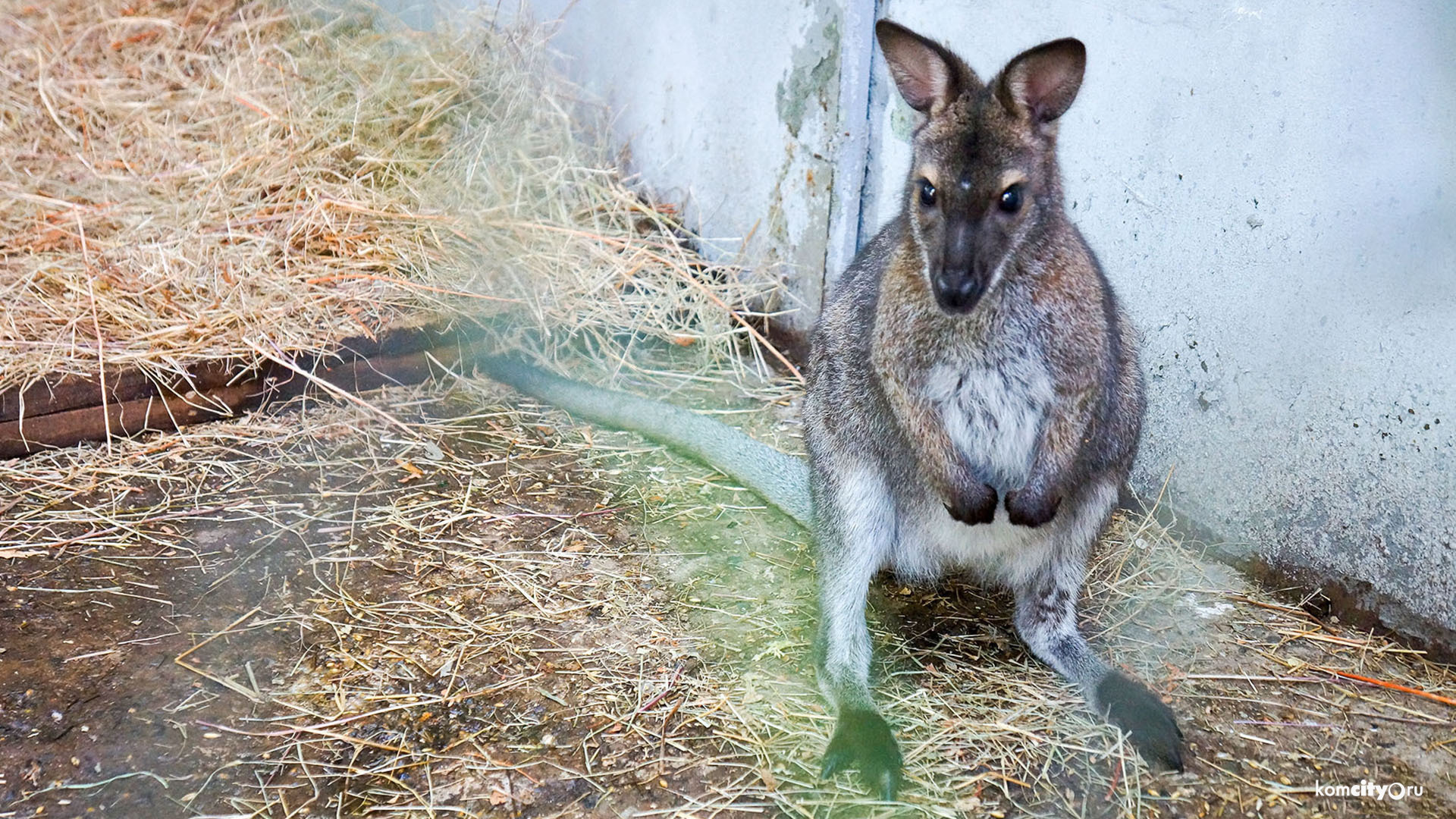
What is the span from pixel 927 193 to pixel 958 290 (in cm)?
24

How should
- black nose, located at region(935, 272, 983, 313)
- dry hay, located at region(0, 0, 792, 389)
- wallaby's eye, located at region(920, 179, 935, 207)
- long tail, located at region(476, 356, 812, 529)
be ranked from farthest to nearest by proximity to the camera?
1. dry hay, located at region(0, 0, 792, 389)
2. long tail, located at region(476, 356, 812, 529)
3. wallaby's eye, located at region(920, 179, 935, 207)
4. black nose, located at region(935, 272, 983, 313)

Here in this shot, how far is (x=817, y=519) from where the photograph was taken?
2.55 meters

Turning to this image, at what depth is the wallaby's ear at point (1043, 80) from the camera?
204 centimetres

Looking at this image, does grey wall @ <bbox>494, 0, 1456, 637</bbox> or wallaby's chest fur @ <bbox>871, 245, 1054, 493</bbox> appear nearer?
wallaby's chest fur @ <bbox>871, 245, 1054, 493</bbox>

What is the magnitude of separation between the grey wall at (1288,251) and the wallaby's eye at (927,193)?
1.01 m

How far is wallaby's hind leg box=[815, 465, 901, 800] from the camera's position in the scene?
7.70 feet

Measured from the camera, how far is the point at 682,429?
10.6 feet

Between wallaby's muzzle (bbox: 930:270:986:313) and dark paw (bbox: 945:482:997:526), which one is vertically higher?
wallaby's muzzle (bbox: 930:270:986:313)

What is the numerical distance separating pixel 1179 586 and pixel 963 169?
1.44 m

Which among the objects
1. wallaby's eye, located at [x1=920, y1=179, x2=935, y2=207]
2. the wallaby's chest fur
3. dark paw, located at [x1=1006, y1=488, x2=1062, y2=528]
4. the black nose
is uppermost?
wallaby's eye, located at [x1=920, y1=179, x2=935, y2=207]

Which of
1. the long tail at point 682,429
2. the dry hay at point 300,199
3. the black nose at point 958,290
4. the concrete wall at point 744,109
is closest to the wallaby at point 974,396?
the black nose at point 958,290

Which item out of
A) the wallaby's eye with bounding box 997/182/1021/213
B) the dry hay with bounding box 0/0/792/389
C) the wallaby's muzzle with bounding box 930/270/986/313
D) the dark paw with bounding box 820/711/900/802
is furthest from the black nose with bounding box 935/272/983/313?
the dry hay with bounding box 0/0/792/389

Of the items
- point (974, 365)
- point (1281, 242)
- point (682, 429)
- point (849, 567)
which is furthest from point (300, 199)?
point (1281, 242)

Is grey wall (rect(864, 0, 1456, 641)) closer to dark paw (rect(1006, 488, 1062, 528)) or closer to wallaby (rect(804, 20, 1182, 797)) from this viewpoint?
wallaby (rect(804, 20, 1182, 797))
